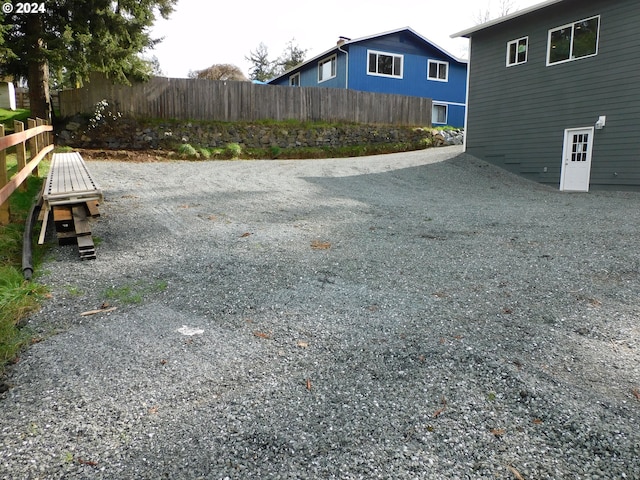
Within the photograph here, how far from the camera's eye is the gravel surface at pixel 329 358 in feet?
6.52

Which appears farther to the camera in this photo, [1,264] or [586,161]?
[586,161]

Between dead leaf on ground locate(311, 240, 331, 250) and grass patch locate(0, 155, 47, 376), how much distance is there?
2.70 metres

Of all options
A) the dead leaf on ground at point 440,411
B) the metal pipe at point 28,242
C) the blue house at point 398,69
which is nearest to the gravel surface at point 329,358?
the dead leaf on ground at point 440,411

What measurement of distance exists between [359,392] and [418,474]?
607mm

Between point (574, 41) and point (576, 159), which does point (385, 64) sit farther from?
point (576, 159)

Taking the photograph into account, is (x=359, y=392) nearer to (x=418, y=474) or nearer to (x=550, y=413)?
(x=418, y=474)

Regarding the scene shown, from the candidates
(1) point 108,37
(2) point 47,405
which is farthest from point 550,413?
(1) point 108,37

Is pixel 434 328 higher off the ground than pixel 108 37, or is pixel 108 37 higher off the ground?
pixel 108 37

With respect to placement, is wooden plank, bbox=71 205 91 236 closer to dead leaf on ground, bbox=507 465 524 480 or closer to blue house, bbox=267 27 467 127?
dead leaf on ground, bbox=507 465 524 480

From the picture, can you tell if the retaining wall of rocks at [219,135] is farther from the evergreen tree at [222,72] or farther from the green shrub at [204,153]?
the evergreen tree at [222,72]

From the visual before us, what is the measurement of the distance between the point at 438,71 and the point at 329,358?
24877 mm

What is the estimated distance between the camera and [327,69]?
23984mm

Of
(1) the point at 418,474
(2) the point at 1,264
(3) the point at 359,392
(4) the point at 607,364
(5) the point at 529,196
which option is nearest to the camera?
(1) the point at 418,474

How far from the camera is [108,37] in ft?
39.4
